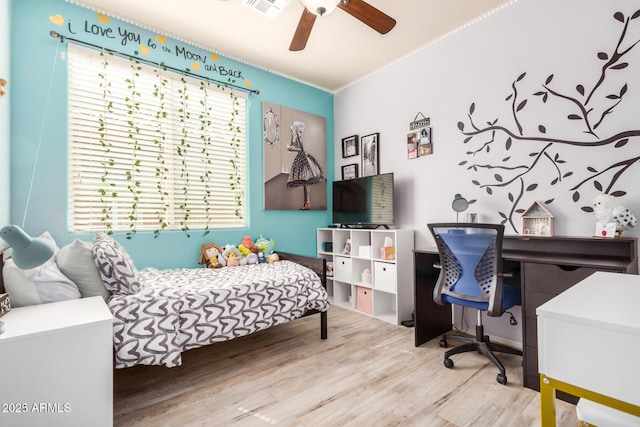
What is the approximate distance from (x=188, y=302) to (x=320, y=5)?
2040 millimetres

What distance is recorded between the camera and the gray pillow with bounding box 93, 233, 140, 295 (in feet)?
5.89

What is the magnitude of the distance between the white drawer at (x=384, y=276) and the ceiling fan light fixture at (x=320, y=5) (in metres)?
2.25

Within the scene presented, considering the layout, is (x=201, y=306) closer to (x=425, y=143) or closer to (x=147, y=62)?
(x=147, y=62)

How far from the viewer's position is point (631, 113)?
78.6 inches

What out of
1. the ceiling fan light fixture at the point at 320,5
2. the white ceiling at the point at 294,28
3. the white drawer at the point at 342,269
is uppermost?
the white ceiling at the point at 294,28

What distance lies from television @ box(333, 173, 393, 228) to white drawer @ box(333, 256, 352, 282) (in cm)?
43

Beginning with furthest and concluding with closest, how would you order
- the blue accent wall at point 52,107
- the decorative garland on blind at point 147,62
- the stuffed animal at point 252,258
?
1. the stuffed animal at point 252,258
2. the decorative garland on blind at point 147,62
3. the blue accent wall at point 52,107

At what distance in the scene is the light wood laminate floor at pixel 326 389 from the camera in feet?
5.31

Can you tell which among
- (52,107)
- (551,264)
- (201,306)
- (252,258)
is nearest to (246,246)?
(252,258)

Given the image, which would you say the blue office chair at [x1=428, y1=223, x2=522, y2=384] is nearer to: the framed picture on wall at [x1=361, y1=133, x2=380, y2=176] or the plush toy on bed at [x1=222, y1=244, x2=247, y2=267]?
the framed picture on wall at [x1=361, y1=133, x2=380, y2=176]

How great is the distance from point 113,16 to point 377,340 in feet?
11.9

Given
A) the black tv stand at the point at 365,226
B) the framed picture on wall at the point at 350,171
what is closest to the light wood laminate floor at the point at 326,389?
the black tv stand at the point at 365,226

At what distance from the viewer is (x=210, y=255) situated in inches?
119

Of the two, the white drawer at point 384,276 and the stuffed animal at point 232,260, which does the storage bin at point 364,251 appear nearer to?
the white drawer at point 384,276
